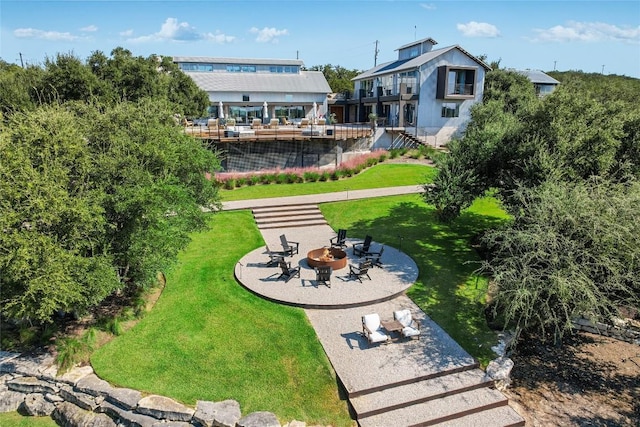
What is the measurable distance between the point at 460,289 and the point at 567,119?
7115 mm

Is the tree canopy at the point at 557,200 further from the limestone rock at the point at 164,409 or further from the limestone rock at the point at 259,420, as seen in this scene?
the limestone rock at the point at 164,409

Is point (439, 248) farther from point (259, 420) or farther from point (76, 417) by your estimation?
point (76, 417)

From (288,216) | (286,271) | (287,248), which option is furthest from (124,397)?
(288,216)

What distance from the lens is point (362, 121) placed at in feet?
178

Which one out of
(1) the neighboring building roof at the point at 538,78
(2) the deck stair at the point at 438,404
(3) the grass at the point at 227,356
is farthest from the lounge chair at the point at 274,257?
(1) the neighboring building roof at the point at 538,78

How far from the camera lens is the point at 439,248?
1744 cm

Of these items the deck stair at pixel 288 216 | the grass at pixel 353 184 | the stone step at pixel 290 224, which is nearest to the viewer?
the stone step at pixel 290 224

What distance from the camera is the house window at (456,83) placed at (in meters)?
40.5

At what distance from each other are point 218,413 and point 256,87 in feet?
141

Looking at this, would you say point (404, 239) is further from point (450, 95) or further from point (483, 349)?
point (450, 95)

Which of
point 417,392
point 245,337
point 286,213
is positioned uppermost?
point 286,213

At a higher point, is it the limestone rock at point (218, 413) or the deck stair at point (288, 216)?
the deck stair at point (288, 216)

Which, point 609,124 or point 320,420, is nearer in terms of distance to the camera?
point 320,420

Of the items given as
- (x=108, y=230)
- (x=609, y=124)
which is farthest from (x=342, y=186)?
(x=108, y=230)
